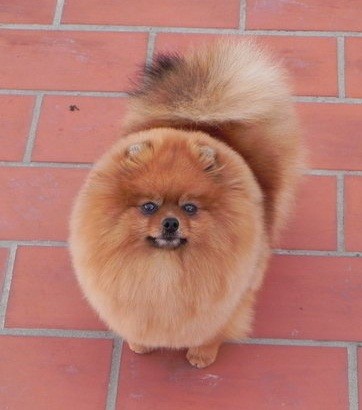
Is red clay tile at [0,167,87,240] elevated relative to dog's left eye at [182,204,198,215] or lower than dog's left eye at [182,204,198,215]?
elevated

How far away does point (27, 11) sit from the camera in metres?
2.44

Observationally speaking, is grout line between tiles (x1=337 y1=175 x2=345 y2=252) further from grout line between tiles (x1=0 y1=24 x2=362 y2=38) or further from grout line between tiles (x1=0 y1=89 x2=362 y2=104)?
grout line between tiles (x1=0 y1=24 x2=362 y2=38)

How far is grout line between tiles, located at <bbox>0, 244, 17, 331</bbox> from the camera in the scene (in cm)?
198

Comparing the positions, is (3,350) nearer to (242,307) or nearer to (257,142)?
(242,307)

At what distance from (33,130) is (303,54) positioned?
82 centimetres

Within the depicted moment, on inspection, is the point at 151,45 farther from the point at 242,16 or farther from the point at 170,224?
the point at 170,224

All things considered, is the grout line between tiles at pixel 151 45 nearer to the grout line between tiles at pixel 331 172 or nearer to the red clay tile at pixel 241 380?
the grout line between tiles at pixel 331 172

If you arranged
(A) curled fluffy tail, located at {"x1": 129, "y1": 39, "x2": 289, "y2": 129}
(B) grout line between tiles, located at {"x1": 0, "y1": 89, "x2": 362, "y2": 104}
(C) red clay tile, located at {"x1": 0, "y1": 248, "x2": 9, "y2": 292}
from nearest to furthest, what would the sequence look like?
(A) curled fluffy tail, located at {"x1": 129, "y1": 39, "x2": 289, "y2": 129} < (C) red clay tile, located at {"x1": 0, "y1": 248, "x2": 9, "y2": 292} < (B) grout line between tiles, located at {"x1": 0, "y1": 89, "x2": 362, "y2": 104}

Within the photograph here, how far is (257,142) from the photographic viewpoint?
71.5 inches

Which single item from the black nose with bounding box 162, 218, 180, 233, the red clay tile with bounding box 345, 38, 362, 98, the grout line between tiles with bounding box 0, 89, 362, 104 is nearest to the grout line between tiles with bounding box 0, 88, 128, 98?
the grout line between tiles with bounding box 0, 89, 362, 104

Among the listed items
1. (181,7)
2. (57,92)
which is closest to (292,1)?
(181,7)

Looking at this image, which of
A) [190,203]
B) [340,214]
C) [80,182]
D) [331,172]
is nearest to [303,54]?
[331,172]

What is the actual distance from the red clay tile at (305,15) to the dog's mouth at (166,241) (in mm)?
1042

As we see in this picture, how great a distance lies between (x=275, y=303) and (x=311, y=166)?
41 cm
